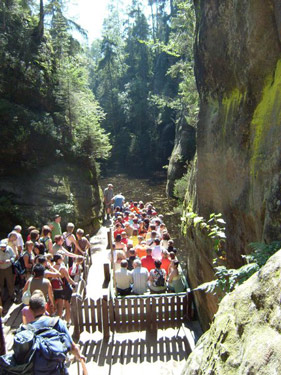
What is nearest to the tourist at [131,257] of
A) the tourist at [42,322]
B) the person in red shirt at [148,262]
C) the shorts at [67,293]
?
the person in red shirt at [148,262]

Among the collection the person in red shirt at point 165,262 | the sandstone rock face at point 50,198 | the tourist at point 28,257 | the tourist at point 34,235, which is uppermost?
the sandstone rock face at point 50,198

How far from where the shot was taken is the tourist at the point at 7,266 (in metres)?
8.09

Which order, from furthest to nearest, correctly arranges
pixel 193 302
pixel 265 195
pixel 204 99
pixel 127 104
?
1. pixel 127 104
2. pixel 204 99
3. pixel 193 302
4. pixel 265 195

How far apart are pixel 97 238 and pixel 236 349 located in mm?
12787

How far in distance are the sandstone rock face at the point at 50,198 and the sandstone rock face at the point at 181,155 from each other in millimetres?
12084

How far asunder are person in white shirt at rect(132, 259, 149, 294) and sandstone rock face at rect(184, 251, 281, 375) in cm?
494

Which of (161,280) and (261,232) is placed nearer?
(261,232)

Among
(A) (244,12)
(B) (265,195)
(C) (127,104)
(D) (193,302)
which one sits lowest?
(D) (193,302)

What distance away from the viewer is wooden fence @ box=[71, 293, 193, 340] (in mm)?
7758

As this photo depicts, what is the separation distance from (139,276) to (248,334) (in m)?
5.87

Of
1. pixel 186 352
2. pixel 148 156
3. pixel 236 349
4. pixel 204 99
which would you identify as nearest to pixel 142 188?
pixel 148 156

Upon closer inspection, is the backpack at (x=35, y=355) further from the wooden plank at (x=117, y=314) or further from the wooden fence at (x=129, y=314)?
the wooden plank at (x=117, y=314)

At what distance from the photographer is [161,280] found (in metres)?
8.46

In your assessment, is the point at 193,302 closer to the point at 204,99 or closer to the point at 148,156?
the point at 204,99
